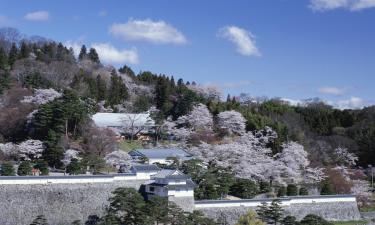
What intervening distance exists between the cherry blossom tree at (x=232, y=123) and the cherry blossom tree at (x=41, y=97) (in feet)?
44.2

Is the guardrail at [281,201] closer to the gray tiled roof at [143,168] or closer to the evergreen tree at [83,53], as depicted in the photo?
the gray tiled roof at [143,168]

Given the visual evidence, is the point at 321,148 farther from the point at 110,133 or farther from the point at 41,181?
the point at 41,181

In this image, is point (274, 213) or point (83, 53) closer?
point (274, 213)

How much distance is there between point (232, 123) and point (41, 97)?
15.2 metres

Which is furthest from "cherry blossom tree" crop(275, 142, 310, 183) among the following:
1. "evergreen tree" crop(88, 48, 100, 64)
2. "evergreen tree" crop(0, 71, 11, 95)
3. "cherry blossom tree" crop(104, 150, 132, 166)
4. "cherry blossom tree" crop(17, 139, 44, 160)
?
"evergreen tree" crop(88, 48, 100, 64)

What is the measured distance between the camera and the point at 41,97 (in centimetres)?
3625

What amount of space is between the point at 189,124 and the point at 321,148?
11730mm

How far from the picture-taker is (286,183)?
1417 inches

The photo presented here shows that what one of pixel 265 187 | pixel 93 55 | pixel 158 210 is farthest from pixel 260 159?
pixel 93 55

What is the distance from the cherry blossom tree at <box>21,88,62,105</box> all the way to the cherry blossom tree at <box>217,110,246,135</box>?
1346 centimetres

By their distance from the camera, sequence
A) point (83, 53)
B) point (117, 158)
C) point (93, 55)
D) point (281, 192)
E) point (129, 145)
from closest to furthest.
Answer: point (281, 192) → point (117, 158) → point (129, 145) → point (83, 53) → point (93, 55)

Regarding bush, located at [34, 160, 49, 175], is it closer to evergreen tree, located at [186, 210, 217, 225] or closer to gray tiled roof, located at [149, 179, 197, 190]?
gray tiled roof, located at [149, 179, 197, 190]

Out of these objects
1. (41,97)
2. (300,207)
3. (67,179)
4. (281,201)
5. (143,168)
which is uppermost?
(41,97)

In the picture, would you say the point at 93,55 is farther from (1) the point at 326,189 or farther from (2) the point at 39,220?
(2) the point at 39,220
